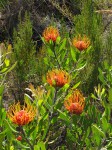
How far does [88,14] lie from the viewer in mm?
3801

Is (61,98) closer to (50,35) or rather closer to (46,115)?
(46,115)

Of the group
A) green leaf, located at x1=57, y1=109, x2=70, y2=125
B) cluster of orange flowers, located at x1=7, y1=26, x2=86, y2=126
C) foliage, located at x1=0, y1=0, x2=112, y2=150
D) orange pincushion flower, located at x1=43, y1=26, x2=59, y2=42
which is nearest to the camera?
cluster of orange flowers, located at x1=7, y1=26, x2=86, y2=126

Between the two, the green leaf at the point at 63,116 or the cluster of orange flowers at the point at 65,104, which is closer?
the cluster of orange flowers at the point at 65,104

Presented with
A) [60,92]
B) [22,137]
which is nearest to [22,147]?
[22,137]

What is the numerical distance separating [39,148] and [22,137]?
0.18 metres

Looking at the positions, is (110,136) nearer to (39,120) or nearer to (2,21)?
(39,120)

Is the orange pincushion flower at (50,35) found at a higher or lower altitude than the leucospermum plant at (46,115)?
higher

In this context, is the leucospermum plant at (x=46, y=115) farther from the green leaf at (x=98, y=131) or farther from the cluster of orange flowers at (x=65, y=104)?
the green leaf at (x=98, y=131)

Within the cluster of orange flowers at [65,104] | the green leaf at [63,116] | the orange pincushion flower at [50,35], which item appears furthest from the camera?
the orange pincushion flower at [50,35]

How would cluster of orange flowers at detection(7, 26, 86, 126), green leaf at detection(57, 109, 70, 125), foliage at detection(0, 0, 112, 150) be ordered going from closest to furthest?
1. cluster of orange flowers at detection(7, 26, 86, 126)
2. foliage at detection(0, 0, 112, 150)
3. green leaf at detection(57, 109, 70, 125)

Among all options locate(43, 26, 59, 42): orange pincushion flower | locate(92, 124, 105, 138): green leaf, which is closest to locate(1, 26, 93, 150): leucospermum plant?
locate(43, 26, 59, 42): orange pincushion flower

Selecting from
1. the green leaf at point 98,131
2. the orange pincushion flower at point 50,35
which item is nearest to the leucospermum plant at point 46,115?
the orange pincushion flower at point 50,35

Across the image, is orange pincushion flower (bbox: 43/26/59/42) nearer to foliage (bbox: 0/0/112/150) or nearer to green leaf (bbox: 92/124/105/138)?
foliage (bbox: 0/0/112/150)

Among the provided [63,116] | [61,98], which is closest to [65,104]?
[63,116]
